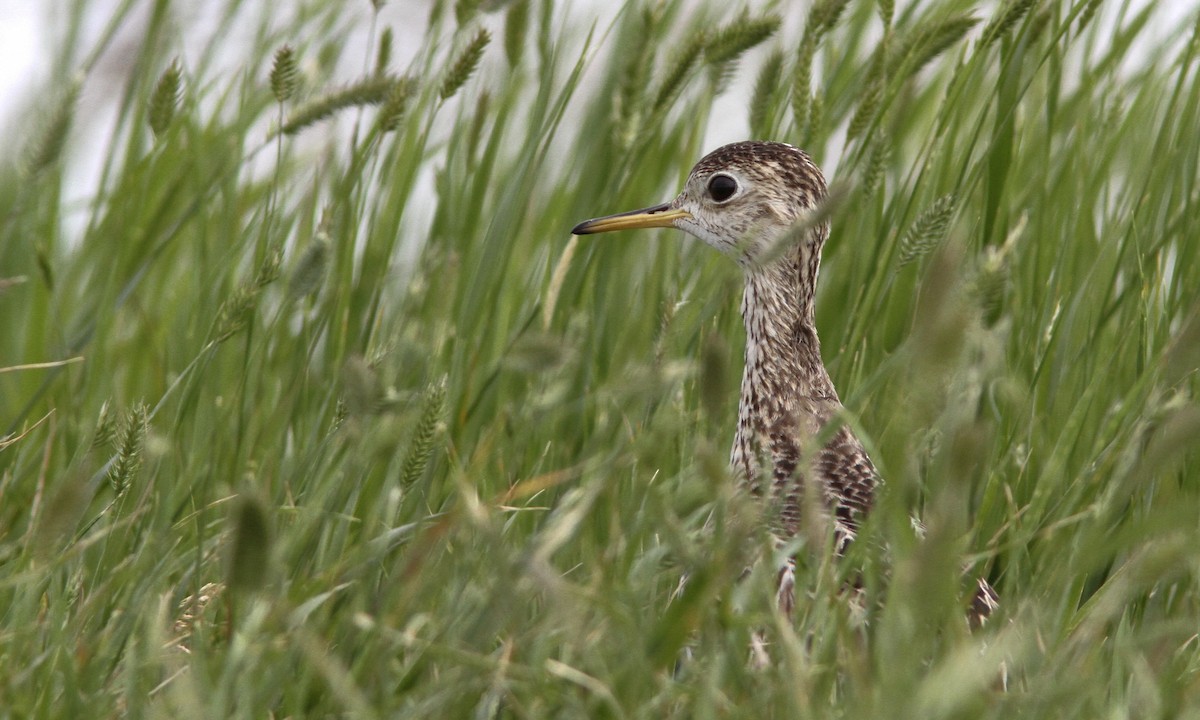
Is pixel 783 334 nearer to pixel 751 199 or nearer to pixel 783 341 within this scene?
pixel 783 341

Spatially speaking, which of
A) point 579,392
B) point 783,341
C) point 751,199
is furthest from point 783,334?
point 579,392

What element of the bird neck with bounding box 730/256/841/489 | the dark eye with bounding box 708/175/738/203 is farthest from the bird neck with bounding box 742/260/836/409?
the dark eye with bounding box 708/175/738/203

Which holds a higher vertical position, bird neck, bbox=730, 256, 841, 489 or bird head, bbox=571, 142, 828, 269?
bird head, bbox=571, 142, 828, 269

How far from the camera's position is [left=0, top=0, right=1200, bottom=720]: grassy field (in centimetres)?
201

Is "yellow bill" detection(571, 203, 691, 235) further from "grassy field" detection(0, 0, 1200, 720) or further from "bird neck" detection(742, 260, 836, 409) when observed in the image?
"bird neck" detection(742, 260, 836, 409)

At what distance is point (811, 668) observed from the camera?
2086 millimetres

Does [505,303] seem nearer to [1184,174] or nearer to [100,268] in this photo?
[100,268]

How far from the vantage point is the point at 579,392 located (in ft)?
13.1

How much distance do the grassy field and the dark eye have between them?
157mm

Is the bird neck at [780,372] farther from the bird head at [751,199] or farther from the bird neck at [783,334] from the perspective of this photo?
the bird head at [751,199]

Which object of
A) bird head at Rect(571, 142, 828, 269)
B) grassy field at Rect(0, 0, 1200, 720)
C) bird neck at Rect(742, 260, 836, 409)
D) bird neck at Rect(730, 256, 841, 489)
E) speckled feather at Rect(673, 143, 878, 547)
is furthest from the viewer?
bird head at Rect(571, 142, 828, 269)

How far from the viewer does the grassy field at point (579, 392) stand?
2.01 meters

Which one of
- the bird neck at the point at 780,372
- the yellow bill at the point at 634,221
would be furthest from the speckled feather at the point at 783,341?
the yellow bill at the point at 634,221

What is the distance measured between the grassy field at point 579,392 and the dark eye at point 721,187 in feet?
0.52
